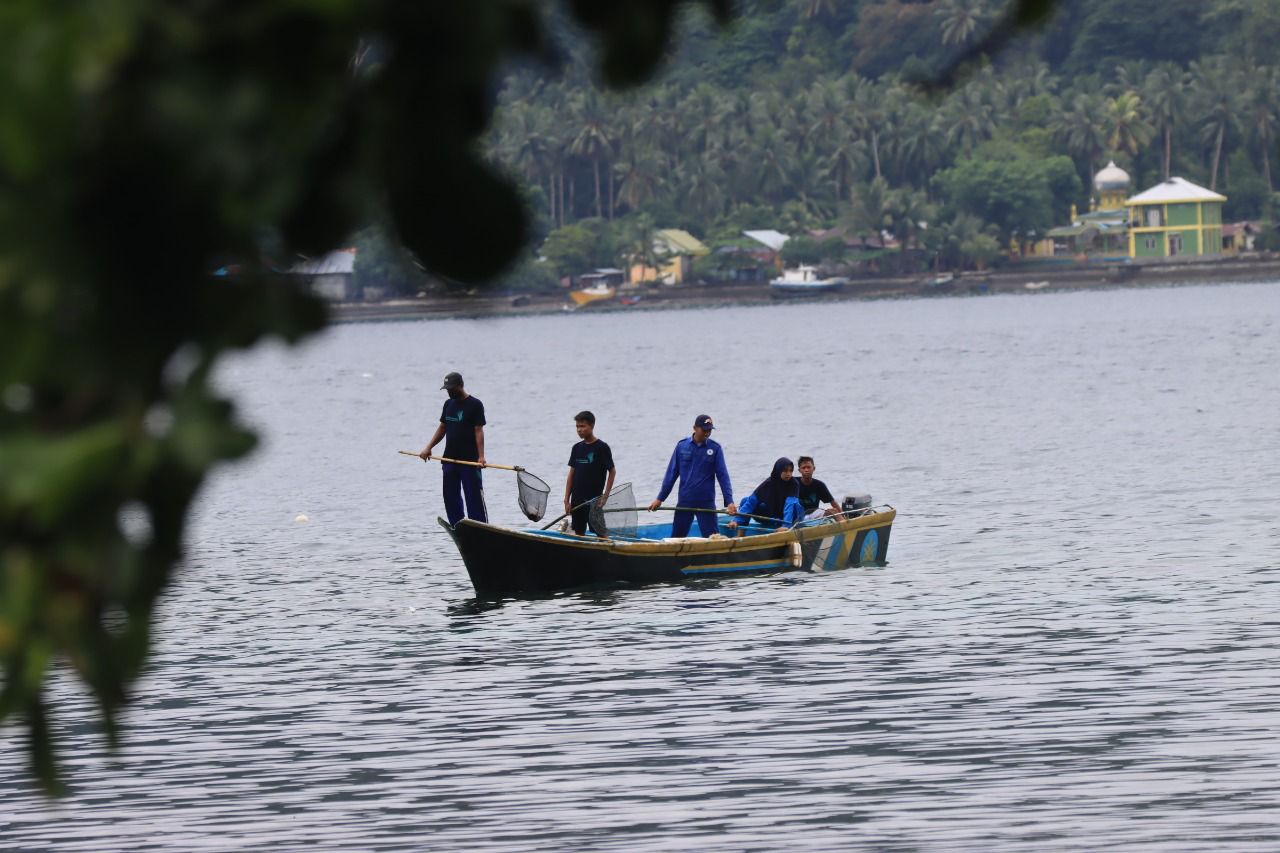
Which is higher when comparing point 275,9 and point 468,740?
point 275,9

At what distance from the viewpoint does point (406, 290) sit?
3.51m

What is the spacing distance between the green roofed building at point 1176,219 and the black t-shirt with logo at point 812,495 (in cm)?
14833

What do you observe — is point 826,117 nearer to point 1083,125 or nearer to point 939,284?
point 939,284

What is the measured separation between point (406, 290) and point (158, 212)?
0.70 m

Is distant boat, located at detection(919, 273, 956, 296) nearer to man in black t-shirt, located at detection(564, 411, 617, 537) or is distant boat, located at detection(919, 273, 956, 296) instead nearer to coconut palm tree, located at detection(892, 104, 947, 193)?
coconut palm tree, located at detection(892, 104, 947, 193)

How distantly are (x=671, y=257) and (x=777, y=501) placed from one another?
508 feet

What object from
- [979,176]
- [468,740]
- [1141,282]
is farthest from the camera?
[1141,282]

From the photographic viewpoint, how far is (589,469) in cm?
2323

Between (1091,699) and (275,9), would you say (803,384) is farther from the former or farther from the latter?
(275,9)

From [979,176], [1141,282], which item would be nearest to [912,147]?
[979,176]

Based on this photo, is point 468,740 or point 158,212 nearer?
point 158,212

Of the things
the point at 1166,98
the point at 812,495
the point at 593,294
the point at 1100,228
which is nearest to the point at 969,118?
the point at 1100,228

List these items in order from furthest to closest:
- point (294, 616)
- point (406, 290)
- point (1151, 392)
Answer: point (1151, 392) → point (294, 616) → point (406, 290)

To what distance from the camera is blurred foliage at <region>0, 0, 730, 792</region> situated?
8.89 feet
